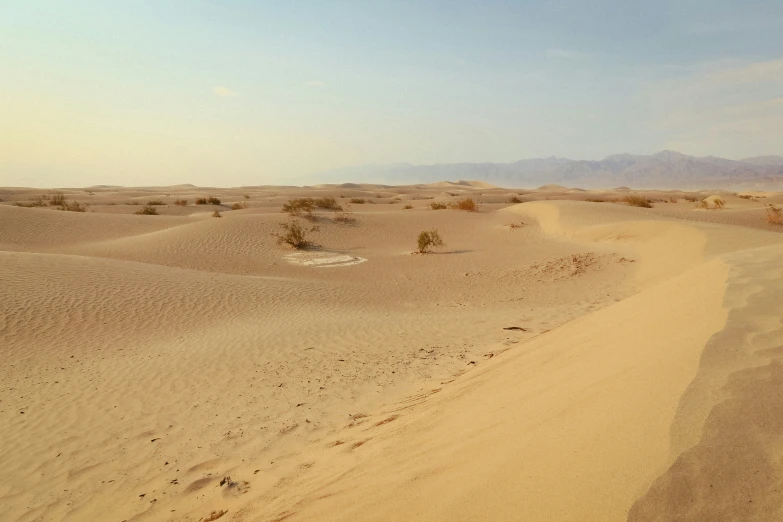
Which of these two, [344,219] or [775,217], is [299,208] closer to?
[344,219]

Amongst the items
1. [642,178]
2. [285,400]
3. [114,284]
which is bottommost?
[285,400]

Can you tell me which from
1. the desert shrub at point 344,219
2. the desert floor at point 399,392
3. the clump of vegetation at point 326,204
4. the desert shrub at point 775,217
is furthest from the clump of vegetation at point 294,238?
the desert shrub at point 775,217

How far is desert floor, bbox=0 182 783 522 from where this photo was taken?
241 cm

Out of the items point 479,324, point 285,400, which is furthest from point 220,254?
point 285,400

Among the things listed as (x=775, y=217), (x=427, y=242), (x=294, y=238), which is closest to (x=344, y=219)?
(x=294, y=238)

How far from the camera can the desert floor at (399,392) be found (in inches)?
95.0

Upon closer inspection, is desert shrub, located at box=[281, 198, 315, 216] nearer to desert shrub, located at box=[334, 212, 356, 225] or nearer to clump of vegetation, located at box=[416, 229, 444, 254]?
desert shrub, located at box=[334, 212, 356, 225]

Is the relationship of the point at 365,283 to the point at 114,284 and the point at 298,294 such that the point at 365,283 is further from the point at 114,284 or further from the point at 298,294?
the point at 114,284

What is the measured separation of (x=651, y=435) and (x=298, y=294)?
1068cm

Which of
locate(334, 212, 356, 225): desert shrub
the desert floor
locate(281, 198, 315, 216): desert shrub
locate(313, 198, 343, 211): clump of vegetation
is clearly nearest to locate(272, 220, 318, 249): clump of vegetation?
locate(334, 212, 356, 225): desert shrub

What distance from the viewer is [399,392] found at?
20.4 feet

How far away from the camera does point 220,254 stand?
18312mm

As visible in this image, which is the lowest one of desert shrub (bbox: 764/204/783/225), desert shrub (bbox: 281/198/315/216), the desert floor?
the desert floor

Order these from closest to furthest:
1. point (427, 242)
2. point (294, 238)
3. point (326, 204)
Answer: point (427, 242)
point (294, 238)
point (326, 204)
